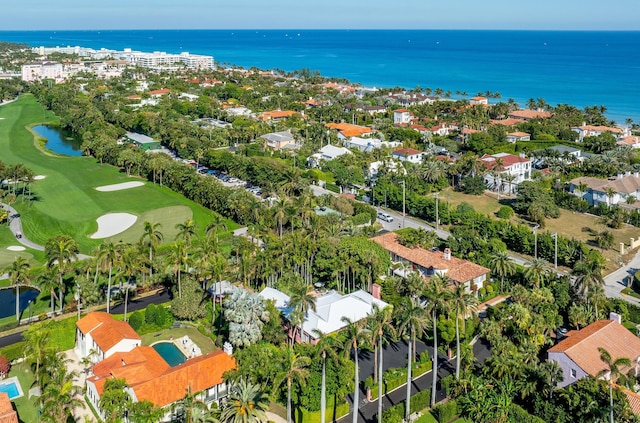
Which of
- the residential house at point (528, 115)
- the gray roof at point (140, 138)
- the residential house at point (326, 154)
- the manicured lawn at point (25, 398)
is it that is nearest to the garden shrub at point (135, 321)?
the manicured lawn at point (25, 398)

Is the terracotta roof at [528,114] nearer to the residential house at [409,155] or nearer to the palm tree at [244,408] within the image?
the residential house at [409,155]

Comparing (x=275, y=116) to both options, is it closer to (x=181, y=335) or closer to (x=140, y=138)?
(x=140, y=138)

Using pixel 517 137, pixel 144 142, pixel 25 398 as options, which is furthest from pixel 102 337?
pixel 517 137

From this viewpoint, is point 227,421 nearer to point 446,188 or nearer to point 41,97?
point 446,188

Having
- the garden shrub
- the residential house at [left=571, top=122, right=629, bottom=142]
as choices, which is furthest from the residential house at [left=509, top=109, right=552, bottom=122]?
the garden shrub

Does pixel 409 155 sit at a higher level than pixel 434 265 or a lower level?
higher

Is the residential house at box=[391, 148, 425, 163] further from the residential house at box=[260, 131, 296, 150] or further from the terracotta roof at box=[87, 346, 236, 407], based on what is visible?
the terracotta roof at box=[87, 346, 236, 407]
